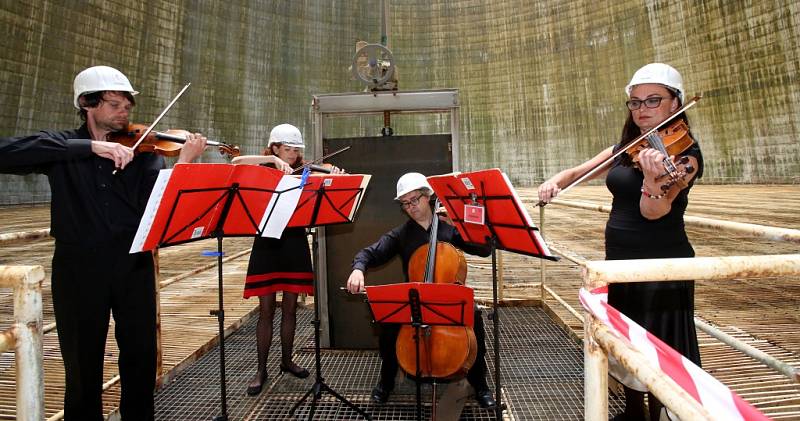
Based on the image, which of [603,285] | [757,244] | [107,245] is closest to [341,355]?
[107,245]

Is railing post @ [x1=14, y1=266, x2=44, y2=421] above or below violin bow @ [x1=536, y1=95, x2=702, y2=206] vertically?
below

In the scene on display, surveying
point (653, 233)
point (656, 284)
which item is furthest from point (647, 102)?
point (656, 284)

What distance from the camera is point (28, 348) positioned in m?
0.83

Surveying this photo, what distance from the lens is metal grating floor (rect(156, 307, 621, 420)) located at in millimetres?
2229

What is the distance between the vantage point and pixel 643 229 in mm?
1557

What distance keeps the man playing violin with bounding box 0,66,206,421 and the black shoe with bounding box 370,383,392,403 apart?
1.08 m

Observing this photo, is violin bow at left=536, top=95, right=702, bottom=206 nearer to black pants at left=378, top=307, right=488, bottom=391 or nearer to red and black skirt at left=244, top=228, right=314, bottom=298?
black pants at left=378, top=307, right=488, bottom=391

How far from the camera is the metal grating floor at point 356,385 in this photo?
223 centimetres

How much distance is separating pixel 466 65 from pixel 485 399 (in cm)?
1669

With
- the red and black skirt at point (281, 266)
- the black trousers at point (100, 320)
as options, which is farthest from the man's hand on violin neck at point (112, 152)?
the red and black skirt at point (281, 266)

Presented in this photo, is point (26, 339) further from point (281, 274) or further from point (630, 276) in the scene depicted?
point (281, 274)

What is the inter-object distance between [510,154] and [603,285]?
16532 mm

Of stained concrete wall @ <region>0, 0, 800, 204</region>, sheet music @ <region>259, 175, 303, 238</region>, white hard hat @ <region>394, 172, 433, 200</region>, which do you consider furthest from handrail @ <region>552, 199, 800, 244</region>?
stained concrete wall @ <region>0, 0, 800, 204</region>

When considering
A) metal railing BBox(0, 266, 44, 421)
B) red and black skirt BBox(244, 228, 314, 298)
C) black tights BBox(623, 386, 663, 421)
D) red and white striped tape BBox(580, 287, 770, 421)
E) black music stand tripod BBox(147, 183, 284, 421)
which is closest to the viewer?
red and white striped tape BBox(580, 287, 770, 421)
